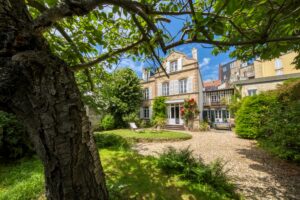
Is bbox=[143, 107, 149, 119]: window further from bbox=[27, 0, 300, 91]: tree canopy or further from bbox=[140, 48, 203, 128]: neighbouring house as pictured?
bbox=[27, 0, 300, 91]: tree canopy

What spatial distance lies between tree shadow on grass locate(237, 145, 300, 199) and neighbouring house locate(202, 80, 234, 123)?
12029 millimetres

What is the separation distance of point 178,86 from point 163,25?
1595 cm

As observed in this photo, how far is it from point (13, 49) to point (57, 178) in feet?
2.94

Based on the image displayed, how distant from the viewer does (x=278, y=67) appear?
20.1 meters

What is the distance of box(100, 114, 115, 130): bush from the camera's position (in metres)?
16.0

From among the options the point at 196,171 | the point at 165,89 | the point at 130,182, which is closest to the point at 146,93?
the point at 165,89

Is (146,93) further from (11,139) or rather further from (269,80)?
(11,139)

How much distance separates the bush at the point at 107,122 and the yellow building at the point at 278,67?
19.2 m

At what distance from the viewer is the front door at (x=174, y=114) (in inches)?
691

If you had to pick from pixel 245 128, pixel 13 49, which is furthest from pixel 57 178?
pixel 245 128

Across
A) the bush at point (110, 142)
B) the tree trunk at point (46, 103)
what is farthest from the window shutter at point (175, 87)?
the tree trunk at point (46, 103)

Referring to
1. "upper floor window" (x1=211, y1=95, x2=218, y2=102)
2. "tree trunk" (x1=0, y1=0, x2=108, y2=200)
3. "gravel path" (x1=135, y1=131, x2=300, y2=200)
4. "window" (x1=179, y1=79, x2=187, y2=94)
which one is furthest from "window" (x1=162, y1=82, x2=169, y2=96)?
"tree trunk" (x1=0, y1=0, x2=108, y2=200)

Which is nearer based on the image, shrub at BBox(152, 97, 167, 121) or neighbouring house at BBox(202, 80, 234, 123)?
neighbouring house at BBox(202, 80, 234, 123)

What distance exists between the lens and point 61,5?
1.23m
